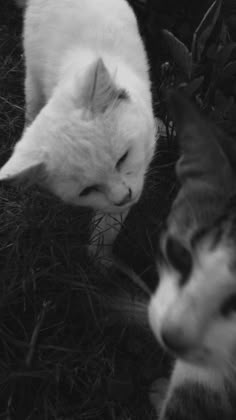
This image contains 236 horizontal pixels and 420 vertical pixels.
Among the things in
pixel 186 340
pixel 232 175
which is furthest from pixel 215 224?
pixel 186 340

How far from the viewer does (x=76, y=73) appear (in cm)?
155

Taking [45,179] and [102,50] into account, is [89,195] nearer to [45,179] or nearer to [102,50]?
[45,179]

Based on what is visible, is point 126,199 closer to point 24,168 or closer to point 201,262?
point 24,168

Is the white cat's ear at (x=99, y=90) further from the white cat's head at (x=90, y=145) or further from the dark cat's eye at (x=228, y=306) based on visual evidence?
the dark cat's eye at (x=228, y=306)

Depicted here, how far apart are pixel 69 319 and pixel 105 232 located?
1.09ft

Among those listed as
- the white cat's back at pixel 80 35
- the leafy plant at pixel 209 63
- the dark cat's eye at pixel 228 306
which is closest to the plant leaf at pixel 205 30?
the leafy plant at pixel 209 63

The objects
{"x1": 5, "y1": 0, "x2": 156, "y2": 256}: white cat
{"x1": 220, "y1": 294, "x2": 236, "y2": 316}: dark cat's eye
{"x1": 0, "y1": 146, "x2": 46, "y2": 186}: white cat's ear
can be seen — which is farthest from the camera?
{"x1": 5, "y1": 0, "x2": 156, "y2": 256}: white cat

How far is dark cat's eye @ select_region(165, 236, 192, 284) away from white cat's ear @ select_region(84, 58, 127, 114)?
1.67 feet

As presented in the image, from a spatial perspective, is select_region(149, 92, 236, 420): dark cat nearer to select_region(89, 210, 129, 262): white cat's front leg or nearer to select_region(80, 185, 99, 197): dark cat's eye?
select_region(80, 185, 99, 197): dark cat's eye

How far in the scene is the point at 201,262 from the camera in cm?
91

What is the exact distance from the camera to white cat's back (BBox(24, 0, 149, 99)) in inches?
67.8

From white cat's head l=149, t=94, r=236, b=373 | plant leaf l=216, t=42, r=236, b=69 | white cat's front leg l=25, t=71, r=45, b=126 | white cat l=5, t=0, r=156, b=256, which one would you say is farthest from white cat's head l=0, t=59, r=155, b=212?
white cat's front leg l=25, t=71, r=45, b=126

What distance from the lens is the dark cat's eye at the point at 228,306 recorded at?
2.88 ft

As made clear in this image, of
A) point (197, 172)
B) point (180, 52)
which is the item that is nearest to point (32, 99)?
point (180, 52)
